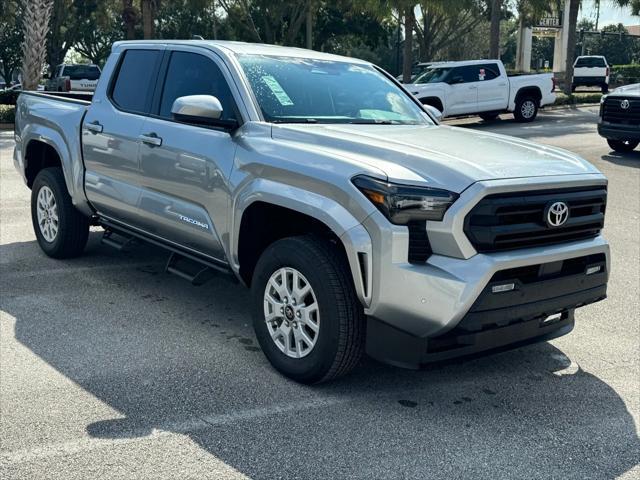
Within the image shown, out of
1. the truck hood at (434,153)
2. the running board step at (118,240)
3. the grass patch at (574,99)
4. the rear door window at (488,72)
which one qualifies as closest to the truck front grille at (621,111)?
the rear door window at (488,72)

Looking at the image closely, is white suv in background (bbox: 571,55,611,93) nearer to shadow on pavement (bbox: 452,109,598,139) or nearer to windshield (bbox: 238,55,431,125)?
shadow on pavement (bbox: 452,109,598,139)

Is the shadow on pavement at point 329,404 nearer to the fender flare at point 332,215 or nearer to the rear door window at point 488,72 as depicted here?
the fender flare at point 332,215

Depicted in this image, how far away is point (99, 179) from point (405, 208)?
3.20 m

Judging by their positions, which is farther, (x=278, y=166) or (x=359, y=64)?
(x=359, y=64)

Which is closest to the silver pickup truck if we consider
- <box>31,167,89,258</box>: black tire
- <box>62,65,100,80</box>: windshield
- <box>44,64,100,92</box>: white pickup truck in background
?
<box>31,167,89,258</box>: black tire

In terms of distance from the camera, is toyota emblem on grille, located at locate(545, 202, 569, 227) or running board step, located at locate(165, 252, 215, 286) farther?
running board step, located at locate(165, 252, 215, 286)

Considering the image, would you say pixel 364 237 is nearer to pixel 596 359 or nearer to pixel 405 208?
pixel 405 208

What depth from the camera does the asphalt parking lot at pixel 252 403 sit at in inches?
140

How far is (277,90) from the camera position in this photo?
5113 mm

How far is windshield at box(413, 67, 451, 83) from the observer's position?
21125 mm

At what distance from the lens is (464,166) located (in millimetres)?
3982

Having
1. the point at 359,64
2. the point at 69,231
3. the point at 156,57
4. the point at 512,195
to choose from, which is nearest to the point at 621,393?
the point at 512,195

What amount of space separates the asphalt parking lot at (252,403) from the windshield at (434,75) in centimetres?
1562

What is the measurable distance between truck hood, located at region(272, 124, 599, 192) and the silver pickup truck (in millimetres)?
14
